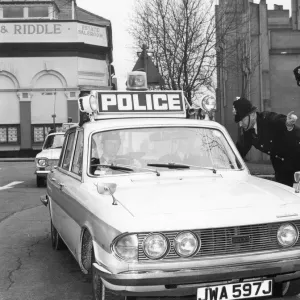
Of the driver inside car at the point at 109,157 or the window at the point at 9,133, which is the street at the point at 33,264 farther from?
the window at the point at 9,133

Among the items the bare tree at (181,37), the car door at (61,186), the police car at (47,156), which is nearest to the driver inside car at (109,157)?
the car door at (61,186)

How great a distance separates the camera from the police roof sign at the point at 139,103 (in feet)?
20.0

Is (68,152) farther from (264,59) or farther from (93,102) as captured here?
(264,59)

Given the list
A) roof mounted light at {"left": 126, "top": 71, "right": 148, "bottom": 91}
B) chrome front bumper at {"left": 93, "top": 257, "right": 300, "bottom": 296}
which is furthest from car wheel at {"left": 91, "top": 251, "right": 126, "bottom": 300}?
roof mounted light at {"left": 126, "top": 71, "right": 148, "bottom": 91}

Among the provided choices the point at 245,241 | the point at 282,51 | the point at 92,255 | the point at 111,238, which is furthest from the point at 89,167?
the point at 282,51

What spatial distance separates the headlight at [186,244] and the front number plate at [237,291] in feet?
0.84

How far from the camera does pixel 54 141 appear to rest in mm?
17094

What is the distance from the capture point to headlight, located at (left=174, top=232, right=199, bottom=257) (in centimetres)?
385

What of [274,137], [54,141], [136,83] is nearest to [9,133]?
[54,141]

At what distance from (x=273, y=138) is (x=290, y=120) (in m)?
0.35

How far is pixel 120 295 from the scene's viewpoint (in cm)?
386

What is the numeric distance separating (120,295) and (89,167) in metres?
1.65

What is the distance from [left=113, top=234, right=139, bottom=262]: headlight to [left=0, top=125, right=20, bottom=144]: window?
38.0 metres

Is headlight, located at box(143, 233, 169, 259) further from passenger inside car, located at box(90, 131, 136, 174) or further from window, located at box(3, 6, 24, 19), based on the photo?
window, located at box(3, 6, 24, 19)
